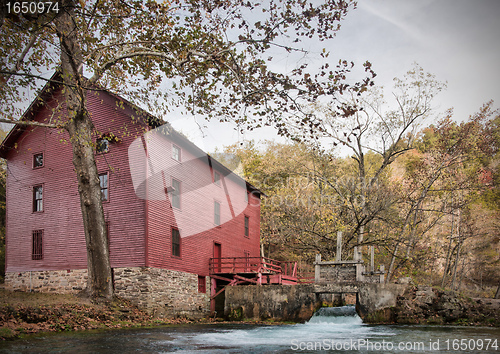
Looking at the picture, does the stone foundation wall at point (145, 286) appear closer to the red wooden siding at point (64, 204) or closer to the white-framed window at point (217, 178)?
the red wooden siding at point (64, 204)

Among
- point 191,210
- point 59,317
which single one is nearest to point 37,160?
point 191,210

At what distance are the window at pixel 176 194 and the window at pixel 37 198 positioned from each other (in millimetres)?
6621

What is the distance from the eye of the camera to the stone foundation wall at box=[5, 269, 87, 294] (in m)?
18.6

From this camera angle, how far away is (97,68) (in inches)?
488

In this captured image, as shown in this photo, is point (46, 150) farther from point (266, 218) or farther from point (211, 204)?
point (266, 218)

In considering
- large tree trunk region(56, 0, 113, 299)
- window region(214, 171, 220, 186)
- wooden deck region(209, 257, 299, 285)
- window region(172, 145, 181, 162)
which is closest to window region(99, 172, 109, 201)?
window region(172, 145, 181, 162)

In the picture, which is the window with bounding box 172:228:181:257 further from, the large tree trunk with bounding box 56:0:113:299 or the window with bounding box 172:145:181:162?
the large tree trunk with bounding box 56:0:113:299

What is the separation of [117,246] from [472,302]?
14.5 meters

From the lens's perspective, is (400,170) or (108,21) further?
(400,170)

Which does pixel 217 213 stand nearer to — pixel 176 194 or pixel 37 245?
pixel 176 194

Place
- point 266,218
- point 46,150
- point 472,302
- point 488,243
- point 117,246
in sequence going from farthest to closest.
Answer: point 266,218 → point 488,243 → point 46,150 → point 117,246 → point 472,302

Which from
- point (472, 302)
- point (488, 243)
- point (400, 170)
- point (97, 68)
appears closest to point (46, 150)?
point (97, 68)

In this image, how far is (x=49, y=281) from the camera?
63.7 feet

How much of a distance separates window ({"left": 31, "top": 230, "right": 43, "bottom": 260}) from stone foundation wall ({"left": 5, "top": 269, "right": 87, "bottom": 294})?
76cm
